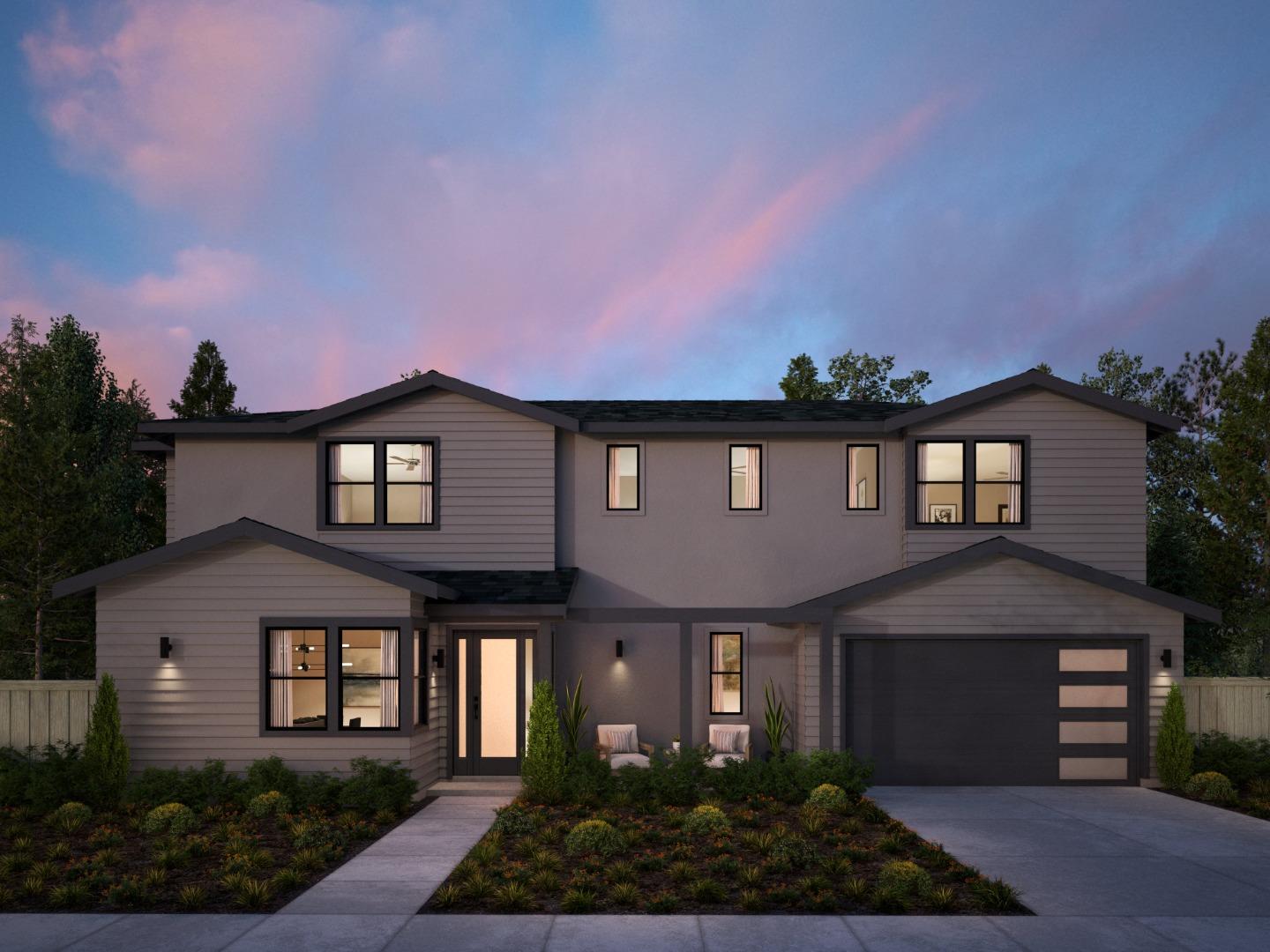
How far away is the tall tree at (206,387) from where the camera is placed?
3000 centimetres

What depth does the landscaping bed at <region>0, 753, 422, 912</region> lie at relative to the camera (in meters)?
8.44

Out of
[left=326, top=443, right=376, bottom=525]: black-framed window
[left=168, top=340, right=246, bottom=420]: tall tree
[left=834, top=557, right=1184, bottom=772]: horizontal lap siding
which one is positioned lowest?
[left=834, top=557, right=1184, bottom=772]: horizontal lap siding

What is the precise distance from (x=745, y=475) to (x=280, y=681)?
855 cm

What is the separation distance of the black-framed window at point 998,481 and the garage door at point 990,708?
8.42 ft

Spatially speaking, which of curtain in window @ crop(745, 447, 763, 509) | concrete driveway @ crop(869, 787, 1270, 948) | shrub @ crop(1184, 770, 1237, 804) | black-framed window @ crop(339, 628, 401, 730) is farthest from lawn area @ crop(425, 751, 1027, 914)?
shrub @ crop(1184, 770, 1237, 804)

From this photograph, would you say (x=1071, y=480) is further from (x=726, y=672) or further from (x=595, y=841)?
(x=595, y=841)

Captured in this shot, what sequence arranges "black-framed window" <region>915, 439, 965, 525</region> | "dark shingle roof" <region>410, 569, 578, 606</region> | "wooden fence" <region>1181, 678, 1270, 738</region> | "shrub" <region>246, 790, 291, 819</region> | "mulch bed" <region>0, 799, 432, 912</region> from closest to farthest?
1. "mulch bed" <region>0, 799, 432, 912</region>
2. "shrub" <region>246, 790, 291, 819</region>
3. "dark shingle roof" <region>410, 569, 578, 606</region>
4. "wooden fence" <region>1181, 678, 1270, 738</region>
5. "black-framed window" <region>915, 439, 965, 525</region>

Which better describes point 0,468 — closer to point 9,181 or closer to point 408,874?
point 9,181

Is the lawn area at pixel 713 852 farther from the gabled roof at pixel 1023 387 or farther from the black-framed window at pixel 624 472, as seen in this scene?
the gabled roof at pixel 1023 387

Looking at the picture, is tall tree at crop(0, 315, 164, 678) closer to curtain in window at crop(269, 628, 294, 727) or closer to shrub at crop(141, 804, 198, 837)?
curtain in window at crop(269, 628, 294, 727)

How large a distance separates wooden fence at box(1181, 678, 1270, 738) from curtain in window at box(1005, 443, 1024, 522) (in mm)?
3718

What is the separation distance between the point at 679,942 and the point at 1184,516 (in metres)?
25.0

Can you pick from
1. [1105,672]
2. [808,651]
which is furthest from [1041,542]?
[808,651]

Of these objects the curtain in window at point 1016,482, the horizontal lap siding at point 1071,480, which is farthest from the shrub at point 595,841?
the curtain in window at point 1016,482
